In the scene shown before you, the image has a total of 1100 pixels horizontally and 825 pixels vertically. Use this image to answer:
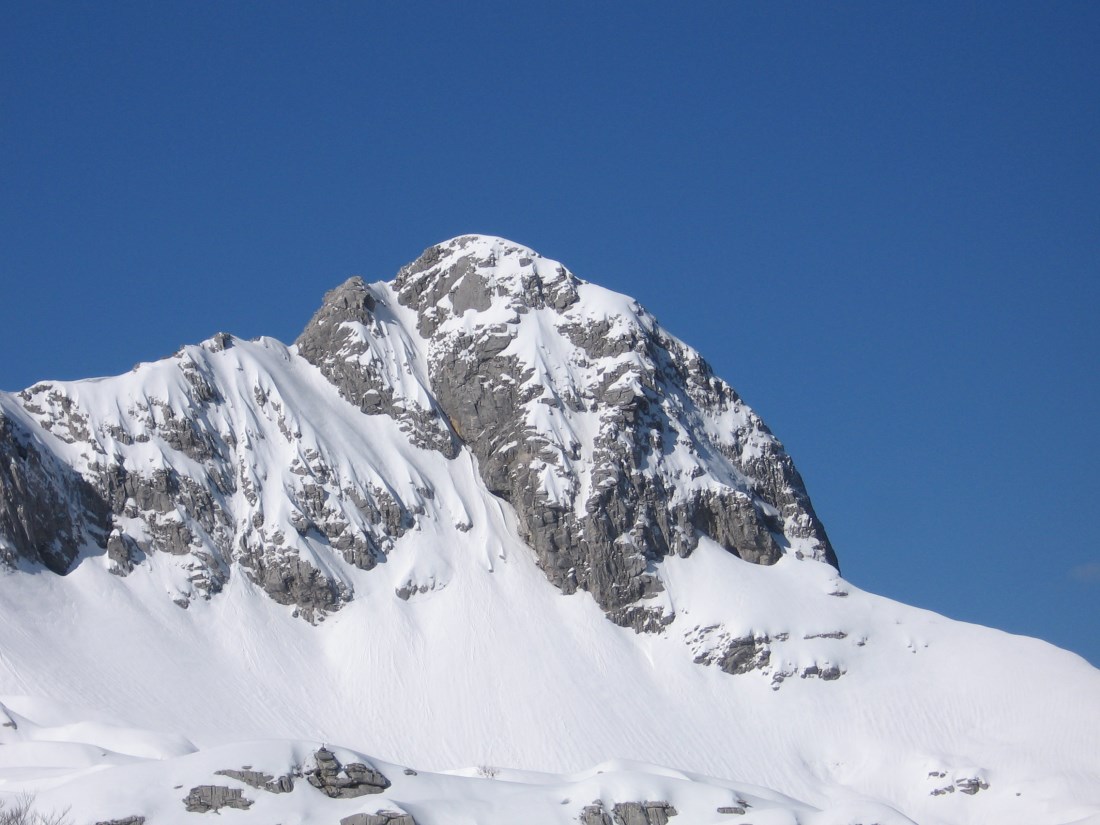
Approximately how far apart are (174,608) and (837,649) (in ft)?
213

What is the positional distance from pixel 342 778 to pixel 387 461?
8951 cm

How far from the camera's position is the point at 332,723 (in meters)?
161

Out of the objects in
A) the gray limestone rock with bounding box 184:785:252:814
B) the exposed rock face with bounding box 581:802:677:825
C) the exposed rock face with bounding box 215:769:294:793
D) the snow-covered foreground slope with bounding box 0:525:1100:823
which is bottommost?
the gray limestone rock with bounding box 184:785:252:814

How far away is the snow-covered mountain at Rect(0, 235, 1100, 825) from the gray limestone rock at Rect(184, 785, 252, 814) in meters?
36.8

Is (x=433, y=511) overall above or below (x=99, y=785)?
above

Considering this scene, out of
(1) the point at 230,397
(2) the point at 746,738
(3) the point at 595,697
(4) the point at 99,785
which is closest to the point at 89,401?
(1) the point at 230,397

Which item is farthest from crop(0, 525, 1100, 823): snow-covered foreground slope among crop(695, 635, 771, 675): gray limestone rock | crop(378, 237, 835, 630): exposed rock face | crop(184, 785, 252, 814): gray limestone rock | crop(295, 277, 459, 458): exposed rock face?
crop(184, 785, 252, 814): gray limestone rock

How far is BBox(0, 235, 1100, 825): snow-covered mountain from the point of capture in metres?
158

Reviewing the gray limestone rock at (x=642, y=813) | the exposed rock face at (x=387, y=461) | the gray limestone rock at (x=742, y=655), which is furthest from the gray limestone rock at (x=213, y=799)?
the gray limestone rock at (x=742, y=655)

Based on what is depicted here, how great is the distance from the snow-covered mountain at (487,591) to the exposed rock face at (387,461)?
1.06 ft

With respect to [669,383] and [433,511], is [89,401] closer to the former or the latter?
[433,511]

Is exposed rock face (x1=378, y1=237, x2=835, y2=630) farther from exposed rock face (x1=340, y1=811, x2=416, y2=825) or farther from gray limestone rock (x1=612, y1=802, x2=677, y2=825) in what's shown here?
exposed rock face (x1=340, y1=811, x2=416, y2=825)

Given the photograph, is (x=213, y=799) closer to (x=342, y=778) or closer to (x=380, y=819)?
(x=342, y=778)

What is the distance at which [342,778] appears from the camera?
10069 centimetres
